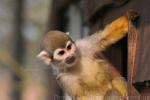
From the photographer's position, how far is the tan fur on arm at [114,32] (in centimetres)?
170

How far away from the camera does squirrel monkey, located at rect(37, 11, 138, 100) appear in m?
1.78

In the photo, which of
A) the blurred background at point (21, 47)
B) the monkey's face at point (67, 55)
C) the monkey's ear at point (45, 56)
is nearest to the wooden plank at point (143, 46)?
the monkey's face at point (67, 55)

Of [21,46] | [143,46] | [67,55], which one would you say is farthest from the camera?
[21,46]

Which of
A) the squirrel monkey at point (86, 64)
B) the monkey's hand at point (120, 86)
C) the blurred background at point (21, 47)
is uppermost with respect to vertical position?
the blurred background at point (21, 47)

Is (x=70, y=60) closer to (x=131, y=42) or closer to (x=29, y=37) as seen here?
(x=131, y=42)

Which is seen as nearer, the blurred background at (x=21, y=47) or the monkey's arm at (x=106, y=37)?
the monkey's arm at (x=106, y=37)

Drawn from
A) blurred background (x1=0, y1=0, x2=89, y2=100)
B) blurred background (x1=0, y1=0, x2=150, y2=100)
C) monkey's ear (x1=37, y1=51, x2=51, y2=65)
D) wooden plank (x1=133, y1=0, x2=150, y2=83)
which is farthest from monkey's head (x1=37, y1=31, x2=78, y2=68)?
blurred background (x1=0, y1=0, x2=89, y2=100)

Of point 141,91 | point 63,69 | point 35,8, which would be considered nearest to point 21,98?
point 35,8

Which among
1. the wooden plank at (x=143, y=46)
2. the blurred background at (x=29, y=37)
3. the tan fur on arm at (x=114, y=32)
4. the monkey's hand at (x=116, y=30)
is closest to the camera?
the wooden plank at (x=143, y=46)

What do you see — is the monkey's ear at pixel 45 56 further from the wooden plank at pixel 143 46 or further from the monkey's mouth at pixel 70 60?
the wooden plank at pixel 143 46

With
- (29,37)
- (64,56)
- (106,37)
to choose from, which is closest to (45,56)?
(64,56)

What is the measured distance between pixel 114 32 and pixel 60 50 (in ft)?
0.83

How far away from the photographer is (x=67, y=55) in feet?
6.15

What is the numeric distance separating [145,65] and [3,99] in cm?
176
